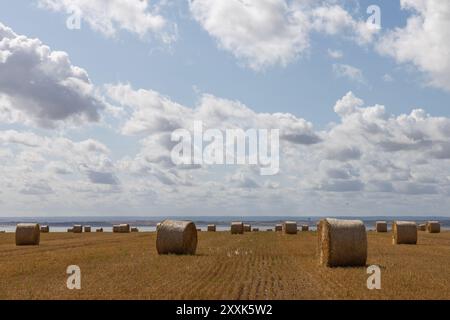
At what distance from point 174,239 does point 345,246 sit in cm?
925

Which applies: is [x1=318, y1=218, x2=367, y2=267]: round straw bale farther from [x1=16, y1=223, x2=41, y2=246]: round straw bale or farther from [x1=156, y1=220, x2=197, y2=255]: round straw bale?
[x1=16, y1=223, x2=41, y2=246]: round straw bale

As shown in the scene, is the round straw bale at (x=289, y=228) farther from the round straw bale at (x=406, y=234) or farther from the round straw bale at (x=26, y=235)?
the round straw bale at (x=26, y=235)

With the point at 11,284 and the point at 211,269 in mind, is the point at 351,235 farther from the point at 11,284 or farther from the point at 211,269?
the point at 11,284

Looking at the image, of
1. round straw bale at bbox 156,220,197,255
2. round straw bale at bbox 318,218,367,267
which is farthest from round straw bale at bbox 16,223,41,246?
round straw bale at bbox 318,218,367,267

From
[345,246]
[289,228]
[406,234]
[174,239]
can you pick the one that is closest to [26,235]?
[174,239]

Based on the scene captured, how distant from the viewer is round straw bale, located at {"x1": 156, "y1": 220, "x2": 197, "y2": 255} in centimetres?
2895

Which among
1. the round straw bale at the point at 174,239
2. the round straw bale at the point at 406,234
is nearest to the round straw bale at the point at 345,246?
the round straw bale at the point at 174,239

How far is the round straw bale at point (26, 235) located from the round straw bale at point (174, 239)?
1576 cm

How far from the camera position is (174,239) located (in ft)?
95.1

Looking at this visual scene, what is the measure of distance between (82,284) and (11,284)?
7.72ft

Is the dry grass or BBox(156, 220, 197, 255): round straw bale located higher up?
BBox(156, 220, 197, 255): round straw bale

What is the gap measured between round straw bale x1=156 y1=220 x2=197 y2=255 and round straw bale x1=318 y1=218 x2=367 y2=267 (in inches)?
310

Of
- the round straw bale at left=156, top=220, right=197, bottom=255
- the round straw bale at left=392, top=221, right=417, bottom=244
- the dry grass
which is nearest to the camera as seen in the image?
the dry grass
